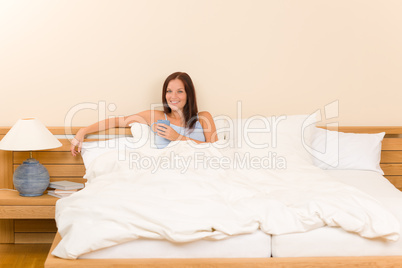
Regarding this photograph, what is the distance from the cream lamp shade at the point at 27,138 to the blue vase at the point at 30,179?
5.9 inches

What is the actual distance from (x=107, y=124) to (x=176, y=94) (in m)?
0.52

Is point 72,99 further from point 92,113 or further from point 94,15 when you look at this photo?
point 94,15

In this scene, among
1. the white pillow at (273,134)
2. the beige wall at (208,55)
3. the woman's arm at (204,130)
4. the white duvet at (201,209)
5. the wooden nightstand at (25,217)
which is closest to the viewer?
the white duvet at (201,209)

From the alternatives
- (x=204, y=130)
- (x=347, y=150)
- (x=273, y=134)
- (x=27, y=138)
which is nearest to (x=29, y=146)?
(x=27, y=138)

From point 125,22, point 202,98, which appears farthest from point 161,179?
point 125,22

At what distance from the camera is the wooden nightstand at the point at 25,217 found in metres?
3.26

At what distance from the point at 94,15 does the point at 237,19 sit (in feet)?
3.27

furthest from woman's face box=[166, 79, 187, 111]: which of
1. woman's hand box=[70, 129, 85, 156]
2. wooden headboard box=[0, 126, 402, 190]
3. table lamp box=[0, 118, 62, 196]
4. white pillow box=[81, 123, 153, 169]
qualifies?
table lamp box=[0, 118, 62, 196]

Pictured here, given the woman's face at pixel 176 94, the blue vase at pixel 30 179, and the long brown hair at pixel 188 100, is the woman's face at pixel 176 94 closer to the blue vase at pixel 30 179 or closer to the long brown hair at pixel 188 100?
the long brown hair at pixel 188 100

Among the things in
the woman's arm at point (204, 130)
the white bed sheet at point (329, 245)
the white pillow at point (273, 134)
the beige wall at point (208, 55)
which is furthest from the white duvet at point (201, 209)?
the beige wall at point (208, 55)

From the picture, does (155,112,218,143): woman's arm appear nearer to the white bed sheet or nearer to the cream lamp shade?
the cream lamp shade

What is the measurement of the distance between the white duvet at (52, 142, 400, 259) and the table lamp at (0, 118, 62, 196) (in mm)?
674

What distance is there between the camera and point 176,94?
3.61m

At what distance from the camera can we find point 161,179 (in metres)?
2.67
